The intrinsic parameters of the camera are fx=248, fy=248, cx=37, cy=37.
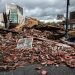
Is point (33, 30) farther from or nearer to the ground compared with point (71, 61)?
farther from the ground

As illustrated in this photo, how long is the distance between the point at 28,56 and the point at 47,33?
4.02 m

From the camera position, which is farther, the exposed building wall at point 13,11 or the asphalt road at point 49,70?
the exposed building wall at point 13,11

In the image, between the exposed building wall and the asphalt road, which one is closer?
the asphalt road

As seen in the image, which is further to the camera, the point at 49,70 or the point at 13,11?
the point at 13,11

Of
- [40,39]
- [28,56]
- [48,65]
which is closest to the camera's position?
[48,65]

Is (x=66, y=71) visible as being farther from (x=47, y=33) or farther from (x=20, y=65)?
(x=47, y=33)

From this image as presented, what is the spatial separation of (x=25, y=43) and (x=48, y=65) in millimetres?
2105

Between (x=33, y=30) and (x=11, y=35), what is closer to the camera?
(x=11, y=35)

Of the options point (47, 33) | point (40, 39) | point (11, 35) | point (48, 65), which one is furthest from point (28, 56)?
point (47, 33)

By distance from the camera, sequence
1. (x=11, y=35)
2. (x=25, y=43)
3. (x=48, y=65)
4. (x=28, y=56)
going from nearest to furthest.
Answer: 1. (x=48, y=65)
2. (x=28, y=56)
3. (x=25, y=43)
4. (x=11, y=35)

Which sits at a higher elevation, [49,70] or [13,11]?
[13,11]

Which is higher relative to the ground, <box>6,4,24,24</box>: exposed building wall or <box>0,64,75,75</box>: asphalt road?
<box>6,4,24,24</box>: exposed building wall

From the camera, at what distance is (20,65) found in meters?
7.93

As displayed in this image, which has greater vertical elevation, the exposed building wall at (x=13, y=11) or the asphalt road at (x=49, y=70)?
the exposed building wall at (x=13, y=11)
